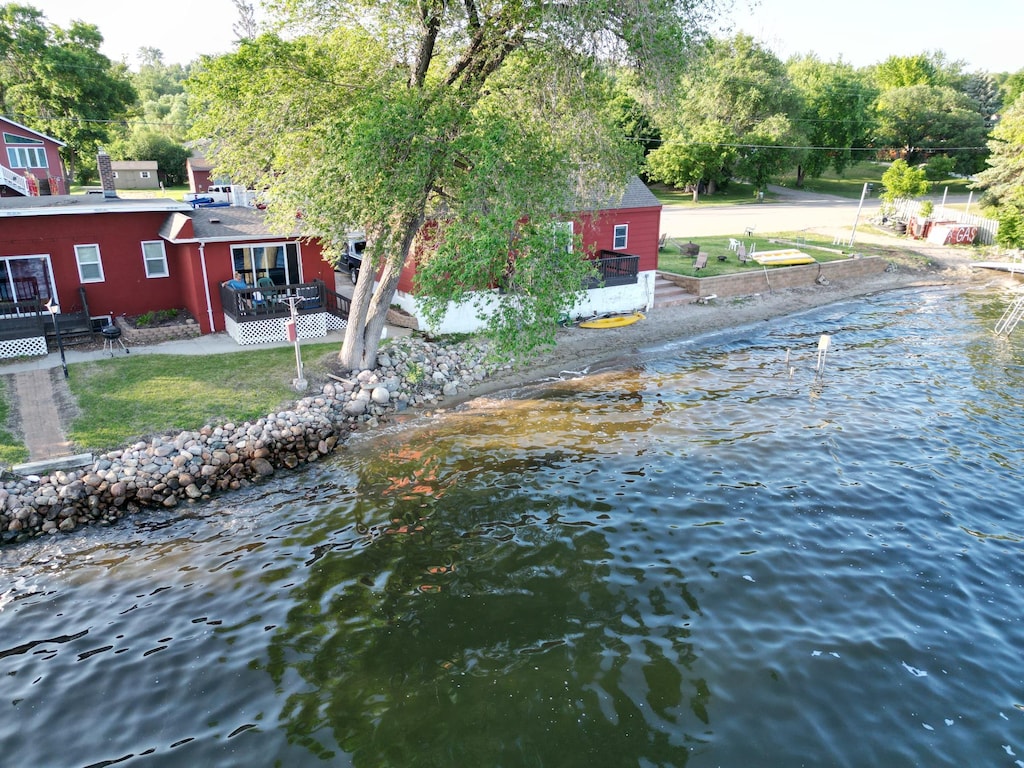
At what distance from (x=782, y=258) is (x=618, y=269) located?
421 inches

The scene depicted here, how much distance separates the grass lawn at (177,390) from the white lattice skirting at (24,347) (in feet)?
5.51

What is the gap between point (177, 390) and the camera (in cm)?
1684

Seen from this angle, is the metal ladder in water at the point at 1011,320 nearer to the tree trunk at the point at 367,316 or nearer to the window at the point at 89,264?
the tree trunk at the point at 367,316

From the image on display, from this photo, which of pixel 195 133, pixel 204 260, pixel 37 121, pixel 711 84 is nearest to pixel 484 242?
pixel 195 133

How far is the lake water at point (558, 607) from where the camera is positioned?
8.43 m

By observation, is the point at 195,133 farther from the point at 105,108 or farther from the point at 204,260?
the point at 105,108

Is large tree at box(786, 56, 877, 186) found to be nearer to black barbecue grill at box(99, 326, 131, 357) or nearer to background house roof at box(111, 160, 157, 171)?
black barbecue grill at box(99, 326, 131, 357)

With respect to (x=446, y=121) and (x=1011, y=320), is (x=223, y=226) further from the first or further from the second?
(x=1011, y=320)

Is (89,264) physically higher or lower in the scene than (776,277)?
higher

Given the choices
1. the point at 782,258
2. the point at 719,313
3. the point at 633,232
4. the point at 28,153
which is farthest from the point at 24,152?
the point at 782,258

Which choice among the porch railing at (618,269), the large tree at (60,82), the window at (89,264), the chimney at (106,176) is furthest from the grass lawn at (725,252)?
the large tree at (60,82)

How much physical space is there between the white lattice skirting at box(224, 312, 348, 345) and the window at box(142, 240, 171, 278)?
2.82 meters

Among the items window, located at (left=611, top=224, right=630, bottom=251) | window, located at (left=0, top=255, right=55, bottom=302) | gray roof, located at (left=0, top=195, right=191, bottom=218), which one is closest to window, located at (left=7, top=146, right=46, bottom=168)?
gray roof, located at (left=0, top=195, right=191, bottom=218)

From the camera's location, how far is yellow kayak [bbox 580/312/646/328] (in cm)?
2442
